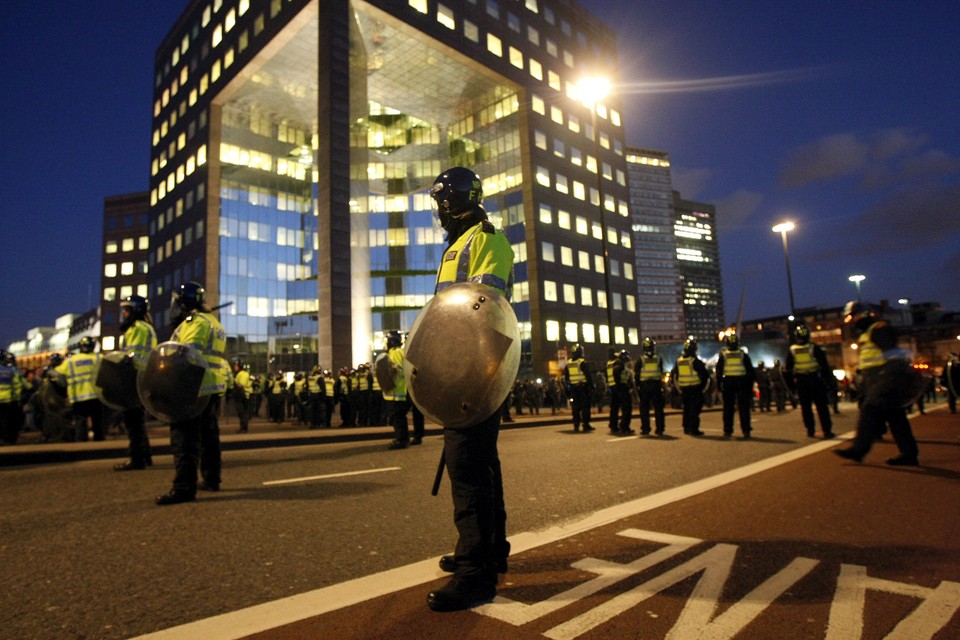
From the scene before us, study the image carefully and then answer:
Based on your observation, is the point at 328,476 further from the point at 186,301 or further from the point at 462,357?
the point at 462,357

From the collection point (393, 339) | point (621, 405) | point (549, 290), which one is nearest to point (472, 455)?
point (393, 339)

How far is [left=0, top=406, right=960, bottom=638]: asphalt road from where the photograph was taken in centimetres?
254

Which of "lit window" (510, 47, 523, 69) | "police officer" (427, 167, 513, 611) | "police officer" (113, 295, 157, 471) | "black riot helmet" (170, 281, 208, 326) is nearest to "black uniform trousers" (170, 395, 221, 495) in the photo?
"black riot helmet" (170, 281, 208, 326)

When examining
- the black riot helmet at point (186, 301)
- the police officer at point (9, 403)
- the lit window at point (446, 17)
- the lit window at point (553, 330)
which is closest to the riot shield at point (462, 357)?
the black riot helmet at point (186, 301)

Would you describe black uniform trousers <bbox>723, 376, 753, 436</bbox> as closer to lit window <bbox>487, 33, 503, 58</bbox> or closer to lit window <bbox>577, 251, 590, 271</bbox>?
lit window <bbox>577, 251, 590, 271</bbox>

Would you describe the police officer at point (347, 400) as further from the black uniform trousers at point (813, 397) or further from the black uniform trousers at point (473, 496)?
the black uniform trousers at point (473, 496)

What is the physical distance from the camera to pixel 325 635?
7.13 ft

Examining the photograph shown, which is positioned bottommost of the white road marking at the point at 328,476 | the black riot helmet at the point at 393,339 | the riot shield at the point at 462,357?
the white road marking at the point at 328,476

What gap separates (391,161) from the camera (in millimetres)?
59188

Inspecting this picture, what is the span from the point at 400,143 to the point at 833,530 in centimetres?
6005

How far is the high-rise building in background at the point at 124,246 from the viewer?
292 ft

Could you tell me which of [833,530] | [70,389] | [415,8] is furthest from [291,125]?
[833,530]

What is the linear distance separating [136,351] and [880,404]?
9.39m

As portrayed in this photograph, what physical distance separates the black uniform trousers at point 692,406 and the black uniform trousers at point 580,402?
7.56 ft
